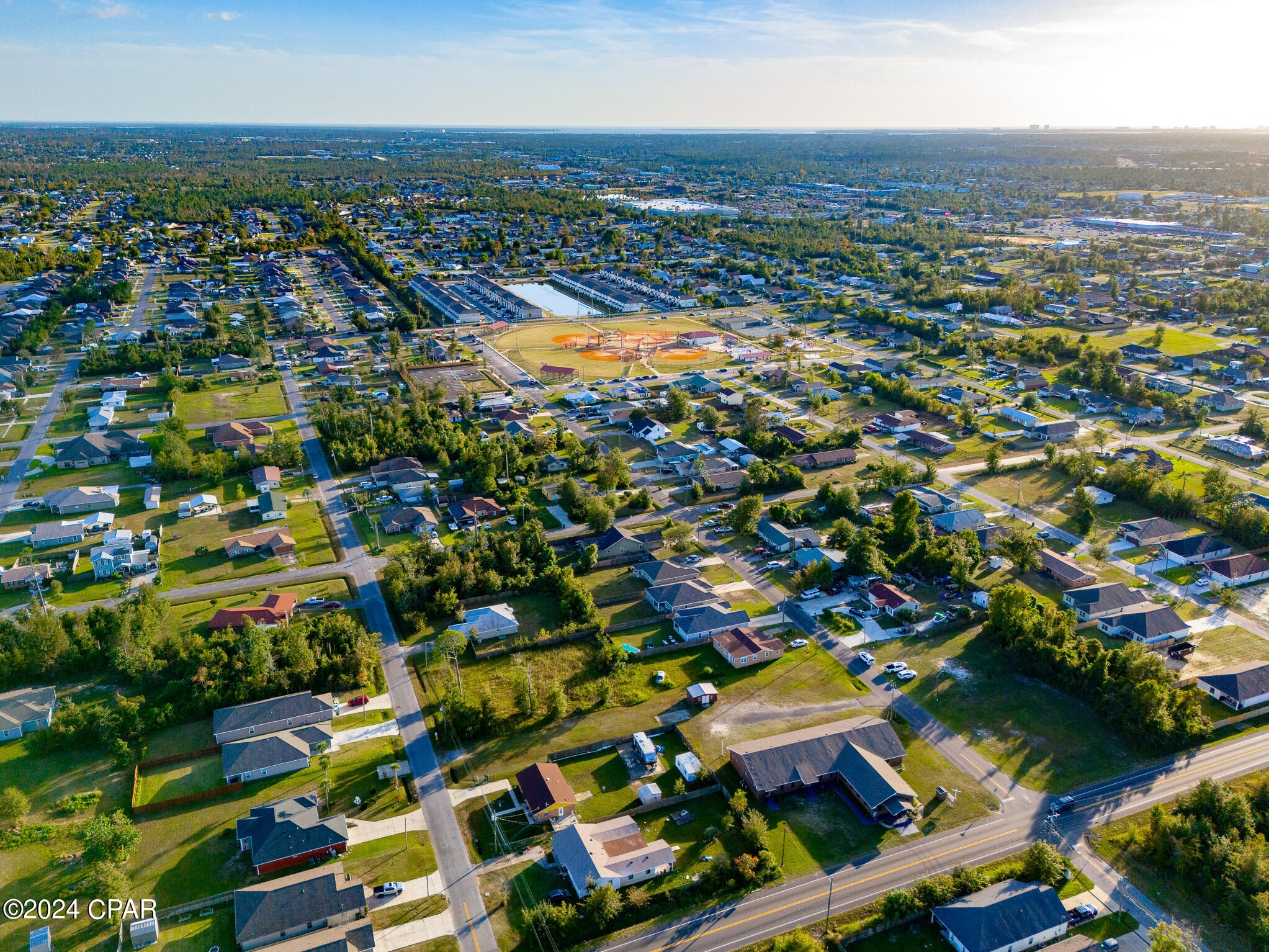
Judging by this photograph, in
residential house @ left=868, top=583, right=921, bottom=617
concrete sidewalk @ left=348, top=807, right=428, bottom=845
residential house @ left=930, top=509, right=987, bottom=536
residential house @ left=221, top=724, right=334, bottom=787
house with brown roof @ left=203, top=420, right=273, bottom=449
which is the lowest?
concrete sidewalk @ left=348, top=807, right=428, bottom=845

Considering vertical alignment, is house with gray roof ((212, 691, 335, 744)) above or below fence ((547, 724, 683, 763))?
above

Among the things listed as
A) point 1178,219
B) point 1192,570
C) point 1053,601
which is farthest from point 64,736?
point 1178,219

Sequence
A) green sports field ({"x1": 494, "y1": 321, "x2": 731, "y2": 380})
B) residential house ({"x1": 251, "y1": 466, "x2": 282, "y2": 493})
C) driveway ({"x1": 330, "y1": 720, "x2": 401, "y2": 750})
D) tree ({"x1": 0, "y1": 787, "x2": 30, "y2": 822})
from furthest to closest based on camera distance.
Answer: green sports field ({"x1": 494, "y1": 321, "x2": 731, "y2": 380}), residential house ({"x1": 251, "y1": 466, "x2": 282, "y2": 493}), driveway ({"x1": 330, "y1": 720, "x2": 401, "y2": 750}), tree ({"x1": 0, "y1": 787, "x2": 30, "y2": 822})

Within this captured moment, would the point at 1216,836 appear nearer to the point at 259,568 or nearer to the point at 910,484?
the point at 910,484

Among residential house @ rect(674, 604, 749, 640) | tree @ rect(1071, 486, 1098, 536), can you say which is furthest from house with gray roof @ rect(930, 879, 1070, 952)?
tree @ rect(1071, 486, 1098, 536)

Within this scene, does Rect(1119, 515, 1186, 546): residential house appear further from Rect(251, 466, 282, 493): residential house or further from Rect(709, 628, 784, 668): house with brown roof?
Rect(251, 466, 282, 493): residential house

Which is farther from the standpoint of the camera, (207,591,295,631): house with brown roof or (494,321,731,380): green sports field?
(494,321,731,380): green sports field

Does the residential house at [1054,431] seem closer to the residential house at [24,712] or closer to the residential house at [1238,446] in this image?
the residential house at [1238,446]

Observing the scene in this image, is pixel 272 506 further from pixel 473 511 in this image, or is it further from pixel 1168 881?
pixel 1168 881
